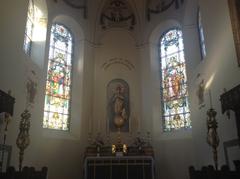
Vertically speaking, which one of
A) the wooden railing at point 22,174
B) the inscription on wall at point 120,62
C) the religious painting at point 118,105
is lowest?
the wooden railing at point 22,174

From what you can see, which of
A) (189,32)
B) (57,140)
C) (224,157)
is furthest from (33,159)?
(189,32)

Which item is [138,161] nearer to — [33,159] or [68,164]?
[68,164]

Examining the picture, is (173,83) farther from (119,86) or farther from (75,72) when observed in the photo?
(75,72)

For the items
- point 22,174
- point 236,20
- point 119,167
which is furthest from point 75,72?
point 22,174

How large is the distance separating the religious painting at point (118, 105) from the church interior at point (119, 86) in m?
0.04

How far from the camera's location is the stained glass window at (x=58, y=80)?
1119cm

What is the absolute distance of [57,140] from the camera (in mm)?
10609

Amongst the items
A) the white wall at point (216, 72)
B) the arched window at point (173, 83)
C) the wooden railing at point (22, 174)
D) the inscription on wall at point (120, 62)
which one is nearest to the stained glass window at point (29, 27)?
the inscription on wall at point (120, 62)

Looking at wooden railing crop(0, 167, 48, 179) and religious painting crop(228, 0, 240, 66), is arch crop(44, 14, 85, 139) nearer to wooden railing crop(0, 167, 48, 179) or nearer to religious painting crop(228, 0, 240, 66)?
wooden railing crop(0, 167, 48, 179)

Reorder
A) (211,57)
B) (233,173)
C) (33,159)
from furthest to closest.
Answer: (33,159) < (211,57) < (233,173)

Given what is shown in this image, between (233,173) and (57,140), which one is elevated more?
(57,140)

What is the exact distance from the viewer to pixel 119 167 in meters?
9.81

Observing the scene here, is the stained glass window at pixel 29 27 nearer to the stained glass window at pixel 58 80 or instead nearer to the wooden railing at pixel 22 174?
the stained glass window at pixel 58 80

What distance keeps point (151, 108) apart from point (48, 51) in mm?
4705
